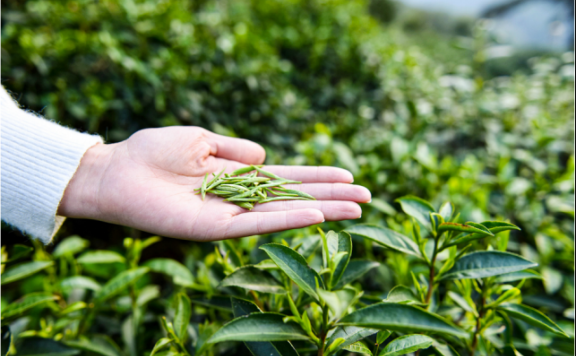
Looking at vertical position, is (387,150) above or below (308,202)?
above

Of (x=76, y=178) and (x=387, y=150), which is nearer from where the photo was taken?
(x=76, y=178)

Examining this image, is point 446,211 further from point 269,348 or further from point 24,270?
point 24,270

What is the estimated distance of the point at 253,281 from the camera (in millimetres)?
1090

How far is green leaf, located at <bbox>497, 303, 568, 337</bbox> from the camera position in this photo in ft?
3.25

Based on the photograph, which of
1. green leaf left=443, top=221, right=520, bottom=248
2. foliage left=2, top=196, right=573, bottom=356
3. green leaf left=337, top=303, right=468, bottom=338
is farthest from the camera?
green leaf left=443, top=221, right=520, bottom=248

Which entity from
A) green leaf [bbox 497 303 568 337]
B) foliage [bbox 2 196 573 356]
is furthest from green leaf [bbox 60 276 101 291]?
green leaf [bbox 497 303 568 337]

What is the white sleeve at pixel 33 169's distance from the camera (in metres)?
1.49

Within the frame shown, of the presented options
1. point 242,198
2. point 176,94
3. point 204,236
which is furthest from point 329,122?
point 204,236

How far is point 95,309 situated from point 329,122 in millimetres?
2480

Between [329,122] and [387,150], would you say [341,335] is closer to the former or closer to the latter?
[387,150]

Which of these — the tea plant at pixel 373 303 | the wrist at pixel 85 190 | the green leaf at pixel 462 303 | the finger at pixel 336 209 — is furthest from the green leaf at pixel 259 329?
the wrist at pixel 85 190

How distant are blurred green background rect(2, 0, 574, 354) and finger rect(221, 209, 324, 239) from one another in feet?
1.60

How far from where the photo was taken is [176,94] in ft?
8.26

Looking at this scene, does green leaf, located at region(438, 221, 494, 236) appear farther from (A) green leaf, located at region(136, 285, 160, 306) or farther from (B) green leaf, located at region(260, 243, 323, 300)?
(A) green leaf, located at region(136, 285, 160, 306)
